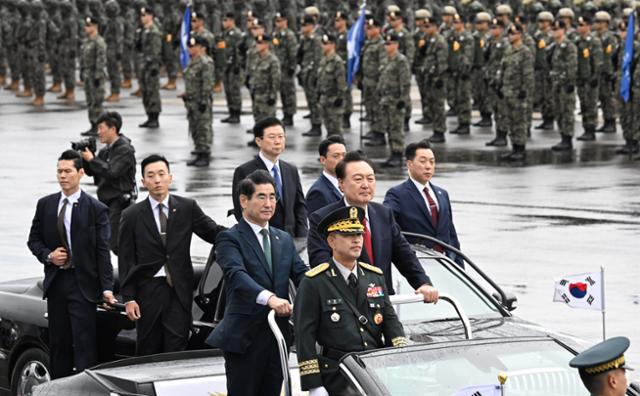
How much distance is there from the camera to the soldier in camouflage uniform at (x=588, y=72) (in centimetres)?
2830

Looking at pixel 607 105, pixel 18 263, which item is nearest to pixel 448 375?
pixel 18 263

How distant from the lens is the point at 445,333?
888 cm

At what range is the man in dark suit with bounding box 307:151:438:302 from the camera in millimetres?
8898

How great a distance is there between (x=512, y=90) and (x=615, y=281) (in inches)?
460

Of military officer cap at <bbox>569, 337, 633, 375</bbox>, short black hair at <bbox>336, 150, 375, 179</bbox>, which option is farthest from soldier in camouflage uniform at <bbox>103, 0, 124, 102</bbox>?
military officer cap at <bbox>569, 337, 633, 375</bbox>

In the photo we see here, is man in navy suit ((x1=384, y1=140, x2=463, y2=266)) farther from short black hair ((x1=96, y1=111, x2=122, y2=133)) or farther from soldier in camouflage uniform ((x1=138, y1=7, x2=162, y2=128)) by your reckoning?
soldier in camouflage uniform ((x1=138, y1=7, x2=162, y2=128))

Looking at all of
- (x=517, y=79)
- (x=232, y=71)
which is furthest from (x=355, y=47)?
(x=232, y=71)

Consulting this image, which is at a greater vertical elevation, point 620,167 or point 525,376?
point 525,376

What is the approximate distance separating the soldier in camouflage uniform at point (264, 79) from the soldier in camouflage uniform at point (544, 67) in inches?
204

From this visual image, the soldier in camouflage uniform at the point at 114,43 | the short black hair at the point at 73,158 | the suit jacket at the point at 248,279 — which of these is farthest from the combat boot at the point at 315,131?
the suit jacket at the point at 248,279

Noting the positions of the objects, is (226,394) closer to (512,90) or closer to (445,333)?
(445,333)

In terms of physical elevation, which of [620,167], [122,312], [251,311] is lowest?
[620,167]

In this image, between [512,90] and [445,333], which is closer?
[445,333]

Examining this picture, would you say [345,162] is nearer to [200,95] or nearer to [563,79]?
[200,95]
